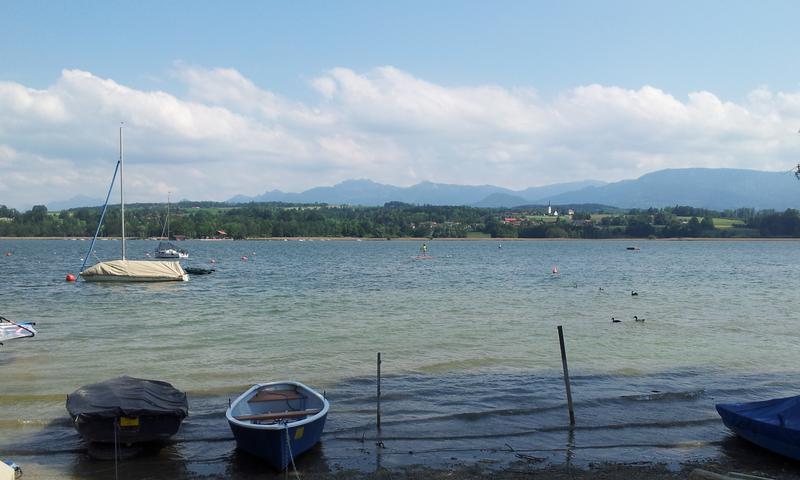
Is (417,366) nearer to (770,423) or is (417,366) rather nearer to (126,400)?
(126,400)

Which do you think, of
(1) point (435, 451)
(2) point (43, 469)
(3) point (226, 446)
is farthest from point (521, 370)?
(2) point (43, 469)

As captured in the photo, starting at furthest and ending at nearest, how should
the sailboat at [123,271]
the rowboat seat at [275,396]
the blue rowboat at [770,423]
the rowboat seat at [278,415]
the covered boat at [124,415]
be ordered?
the sailboat at [123,271] < the rowboat seat at [275,396] < the rowboat seat at [278,415] < the covered boat at [124,415] < the blue rowboat at [770,423]

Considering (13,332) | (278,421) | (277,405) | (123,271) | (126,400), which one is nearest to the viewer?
(278,421)

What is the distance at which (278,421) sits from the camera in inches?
576

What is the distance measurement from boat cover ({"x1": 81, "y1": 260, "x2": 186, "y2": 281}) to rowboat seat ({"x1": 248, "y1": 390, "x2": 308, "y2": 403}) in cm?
4222

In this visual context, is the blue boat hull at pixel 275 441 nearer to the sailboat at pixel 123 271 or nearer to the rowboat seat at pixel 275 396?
the rowboat seat at pixel 275 396

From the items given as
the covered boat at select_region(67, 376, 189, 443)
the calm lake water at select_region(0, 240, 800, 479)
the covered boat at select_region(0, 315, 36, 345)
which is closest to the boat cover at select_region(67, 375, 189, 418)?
the covered boat at select_region(67, 376, 189, 443)

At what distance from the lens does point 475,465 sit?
14.1m

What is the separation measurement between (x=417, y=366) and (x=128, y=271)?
127 ft

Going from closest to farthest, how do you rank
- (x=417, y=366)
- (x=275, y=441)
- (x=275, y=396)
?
(x=275, y=441) → (x=275, y=396) → (x=417, y=366)

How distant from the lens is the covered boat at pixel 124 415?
1432 centimetres

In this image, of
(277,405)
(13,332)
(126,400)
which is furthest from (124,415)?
(13,332)

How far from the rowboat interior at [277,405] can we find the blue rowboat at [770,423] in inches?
382

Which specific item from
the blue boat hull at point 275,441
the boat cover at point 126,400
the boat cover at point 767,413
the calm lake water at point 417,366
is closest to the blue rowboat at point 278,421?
the blue boat hull at point 275,441
